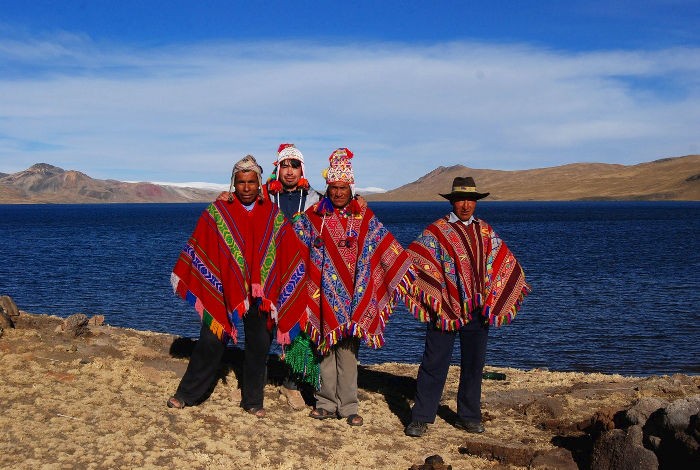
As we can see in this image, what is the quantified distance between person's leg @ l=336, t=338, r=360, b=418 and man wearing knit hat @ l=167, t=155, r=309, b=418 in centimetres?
55

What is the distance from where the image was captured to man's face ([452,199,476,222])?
670cm

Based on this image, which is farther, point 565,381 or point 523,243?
point 523,243

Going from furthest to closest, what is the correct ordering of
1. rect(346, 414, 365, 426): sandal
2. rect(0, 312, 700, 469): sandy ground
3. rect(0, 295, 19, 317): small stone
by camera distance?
rect(0, 295, 19, 317): small stone
rect(346, 414, 365, 426): sandal
rect(0, 312, 700, 469): sandy ground

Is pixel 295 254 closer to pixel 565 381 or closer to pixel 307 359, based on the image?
pixel 307 359

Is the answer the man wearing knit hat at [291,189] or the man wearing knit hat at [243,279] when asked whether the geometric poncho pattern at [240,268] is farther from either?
the man wearing knit hat at [291,189]

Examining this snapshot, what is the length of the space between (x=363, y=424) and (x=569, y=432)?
1.96 m

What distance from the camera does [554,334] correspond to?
19.7m

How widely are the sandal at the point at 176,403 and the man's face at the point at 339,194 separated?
2323mm

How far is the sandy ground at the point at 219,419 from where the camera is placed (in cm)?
561

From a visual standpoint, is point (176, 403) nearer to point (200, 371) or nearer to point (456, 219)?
point (200, 371)

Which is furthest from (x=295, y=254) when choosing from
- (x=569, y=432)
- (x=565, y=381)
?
(x=565, y=381)

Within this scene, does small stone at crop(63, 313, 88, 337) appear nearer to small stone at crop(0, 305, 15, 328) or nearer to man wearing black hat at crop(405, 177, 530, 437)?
small stone at crop(0, 305, 15, 328)

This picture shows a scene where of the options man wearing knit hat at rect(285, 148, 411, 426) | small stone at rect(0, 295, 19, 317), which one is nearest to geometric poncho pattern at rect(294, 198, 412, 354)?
man wearing knit hat at rect(285, 148, 411, 426)

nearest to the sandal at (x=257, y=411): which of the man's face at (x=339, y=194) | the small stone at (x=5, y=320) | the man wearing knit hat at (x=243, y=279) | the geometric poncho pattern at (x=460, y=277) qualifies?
the man wearing knit hat at (x=243, y=279)
